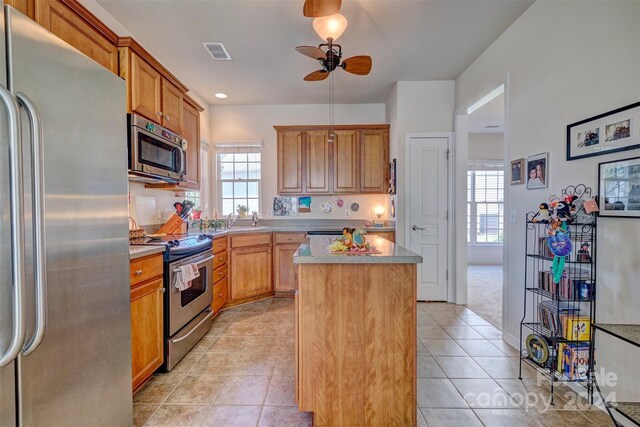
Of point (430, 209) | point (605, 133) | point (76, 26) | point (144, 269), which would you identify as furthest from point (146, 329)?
point (430, 209)

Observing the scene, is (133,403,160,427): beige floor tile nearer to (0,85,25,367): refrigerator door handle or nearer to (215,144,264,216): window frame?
(0,85,25,367): refrigerator door handle

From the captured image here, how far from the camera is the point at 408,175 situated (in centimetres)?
371

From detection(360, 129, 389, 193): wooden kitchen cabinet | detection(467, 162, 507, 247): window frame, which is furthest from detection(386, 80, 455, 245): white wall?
detection(467, 162, 507, 247): window frame

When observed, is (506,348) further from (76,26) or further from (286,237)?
(76,26)

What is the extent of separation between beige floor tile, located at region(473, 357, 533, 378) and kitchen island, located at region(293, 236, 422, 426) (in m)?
1.00

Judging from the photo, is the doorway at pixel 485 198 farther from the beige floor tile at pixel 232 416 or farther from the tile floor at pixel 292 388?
the beige floor tile at pixel 232 416

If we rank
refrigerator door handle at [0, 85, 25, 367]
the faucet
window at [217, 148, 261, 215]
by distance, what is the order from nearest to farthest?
refrigerator door handle at [0, 85, 25, 367], the faucet, window at [217, 148, 261, 215]

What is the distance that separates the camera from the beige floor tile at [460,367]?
2.11 m

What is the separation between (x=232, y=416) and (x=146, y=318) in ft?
2.75

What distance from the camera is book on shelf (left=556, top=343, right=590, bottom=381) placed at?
176cm

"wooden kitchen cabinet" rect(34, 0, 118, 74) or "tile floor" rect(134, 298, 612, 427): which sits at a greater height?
"wooden kitchen cabinet" rect(34, 0, 118, 74)

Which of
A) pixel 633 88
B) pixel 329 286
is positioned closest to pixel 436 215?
pixel 633 88

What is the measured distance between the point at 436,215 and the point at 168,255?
10.0 feet

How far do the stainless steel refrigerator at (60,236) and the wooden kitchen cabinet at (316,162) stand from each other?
2880mm
